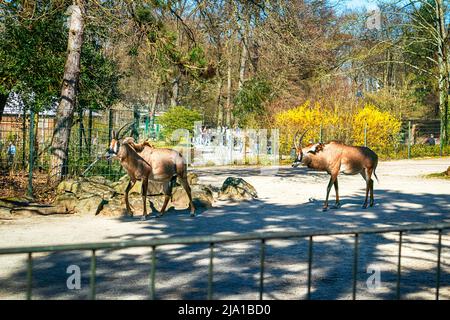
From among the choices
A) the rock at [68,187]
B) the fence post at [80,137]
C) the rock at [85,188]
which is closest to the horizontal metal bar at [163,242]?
the rock at [85,188]

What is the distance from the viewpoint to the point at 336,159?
42.4ft

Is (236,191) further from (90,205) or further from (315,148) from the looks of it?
(90,205)

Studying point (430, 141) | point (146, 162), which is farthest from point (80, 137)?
point (430, 141)

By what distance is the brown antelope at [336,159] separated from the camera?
42.3ft

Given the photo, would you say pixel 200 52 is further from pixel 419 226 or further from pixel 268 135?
pixel 268 135

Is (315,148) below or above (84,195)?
above

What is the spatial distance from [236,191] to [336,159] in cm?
293

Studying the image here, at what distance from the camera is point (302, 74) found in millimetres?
39781

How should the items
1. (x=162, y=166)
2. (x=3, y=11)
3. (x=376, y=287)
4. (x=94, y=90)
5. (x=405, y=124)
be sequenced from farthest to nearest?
1. (x=405, y=124)
2. (x=94, y=90)
3. (x=3, y=11)
4. (x=162, y=166)
5. (x=376, y=287)

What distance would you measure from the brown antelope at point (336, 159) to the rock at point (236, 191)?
6.99 ft

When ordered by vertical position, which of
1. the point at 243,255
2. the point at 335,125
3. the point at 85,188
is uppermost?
the point at 335,125

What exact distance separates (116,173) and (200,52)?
14.6 feet
